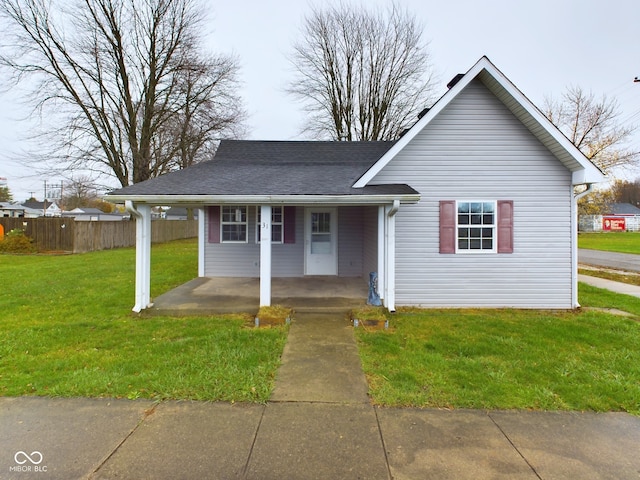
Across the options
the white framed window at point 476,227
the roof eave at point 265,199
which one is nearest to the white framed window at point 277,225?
the roof eave at point 265,199

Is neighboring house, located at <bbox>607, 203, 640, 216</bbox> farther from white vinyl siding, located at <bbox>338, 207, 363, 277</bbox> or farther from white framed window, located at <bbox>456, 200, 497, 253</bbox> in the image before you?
white framed window, located at <bbox>456, 200, 497, 253</bbox>

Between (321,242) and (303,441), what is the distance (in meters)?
7.43

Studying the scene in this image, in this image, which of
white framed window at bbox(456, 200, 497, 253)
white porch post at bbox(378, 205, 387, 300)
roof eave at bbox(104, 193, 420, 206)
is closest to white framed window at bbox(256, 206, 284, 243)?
roof eave at bbox(104, 193, 420, 206)

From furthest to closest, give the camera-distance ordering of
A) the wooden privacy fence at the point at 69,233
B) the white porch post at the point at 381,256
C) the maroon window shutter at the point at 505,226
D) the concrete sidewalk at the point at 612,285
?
1. the wooden privacy fence at the point at 69,233
2. the concrete sidewalk at the point at 612,285
3. the maroon window shutter at the point at 505,226
4. the white porch post at the point at 381,256

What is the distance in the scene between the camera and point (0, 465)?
2.53 m

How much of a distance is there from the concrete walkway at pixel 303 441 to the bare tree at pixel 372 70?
23.0 m

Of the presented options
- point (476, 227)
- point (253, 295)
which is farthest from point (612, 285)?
point (253, 295)

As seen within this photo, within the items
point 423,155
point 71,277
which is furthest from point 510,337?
point 71,277

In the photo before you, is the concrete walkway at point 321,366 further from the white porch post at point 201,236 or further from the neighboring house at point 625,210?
the neighboring house at point 625,210

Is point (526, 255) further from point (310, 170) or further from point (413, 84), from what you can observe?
point (413, 84)

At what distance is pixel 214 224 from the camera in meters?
10.2

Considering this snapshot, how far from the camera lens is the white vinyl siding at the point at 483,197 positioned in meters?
7.11

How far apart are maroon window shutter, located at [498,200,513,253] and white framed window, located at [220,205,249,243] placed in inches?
263

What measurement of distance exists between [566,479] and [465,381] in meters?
1.44
